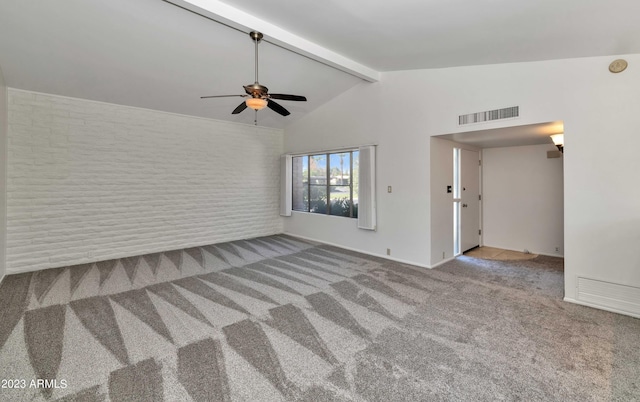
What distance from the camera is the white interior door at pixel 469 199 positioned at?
5.55 meters

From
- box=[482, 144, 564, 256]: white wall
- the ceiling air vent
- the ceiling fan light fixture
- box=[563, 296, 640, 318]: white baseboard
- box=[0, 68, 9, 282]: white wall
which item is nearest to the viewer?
box=[563, 296, 640, 318]: white baseboard

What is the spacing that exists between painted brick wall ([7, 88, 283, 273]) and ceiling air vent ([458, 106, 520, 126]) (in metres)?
4.68

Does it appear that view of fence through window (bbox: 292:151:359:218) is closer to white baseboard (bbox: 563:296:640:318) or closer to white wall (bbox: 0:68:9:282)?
white baseboard (bbox: 563:296:640:318)

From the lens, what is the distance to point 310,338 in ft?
8.56

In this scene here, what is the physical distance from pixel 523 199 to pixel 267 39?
5.48 m

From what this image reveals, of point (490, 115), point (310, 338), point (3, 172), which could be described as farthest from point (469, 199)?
point (3, 172)

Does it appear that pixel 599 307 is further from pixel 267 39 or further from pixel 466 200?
pixel 267 39

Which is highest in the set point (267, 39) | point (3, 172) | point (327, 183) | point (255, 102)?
point (267, 39)

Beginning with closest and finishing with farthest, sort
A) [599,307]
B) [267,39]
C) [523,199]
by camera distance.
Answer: [599,307], [267,39], [523,199]

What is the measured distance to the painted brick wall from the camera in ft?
14.8

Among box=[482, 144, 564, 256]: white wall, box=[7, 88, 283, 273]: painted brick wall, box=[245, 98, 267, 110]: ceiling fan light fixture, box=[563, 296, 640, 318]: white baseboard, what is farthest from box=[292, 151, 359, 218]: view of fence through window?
box=[563, 296, 640, 318]: white baseboard

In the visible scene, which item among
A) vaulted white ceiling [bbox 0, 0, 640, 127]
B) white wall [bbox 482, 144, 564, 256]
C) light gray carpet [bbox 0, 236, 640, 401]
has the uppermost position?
vaulted white ceiling [bbox 0, 0, 640, 127]

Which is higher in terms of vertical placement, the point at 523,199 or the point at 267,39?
the point at 267,39

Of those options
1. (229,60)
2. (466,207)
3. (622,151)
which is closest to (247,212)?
(229,60)
